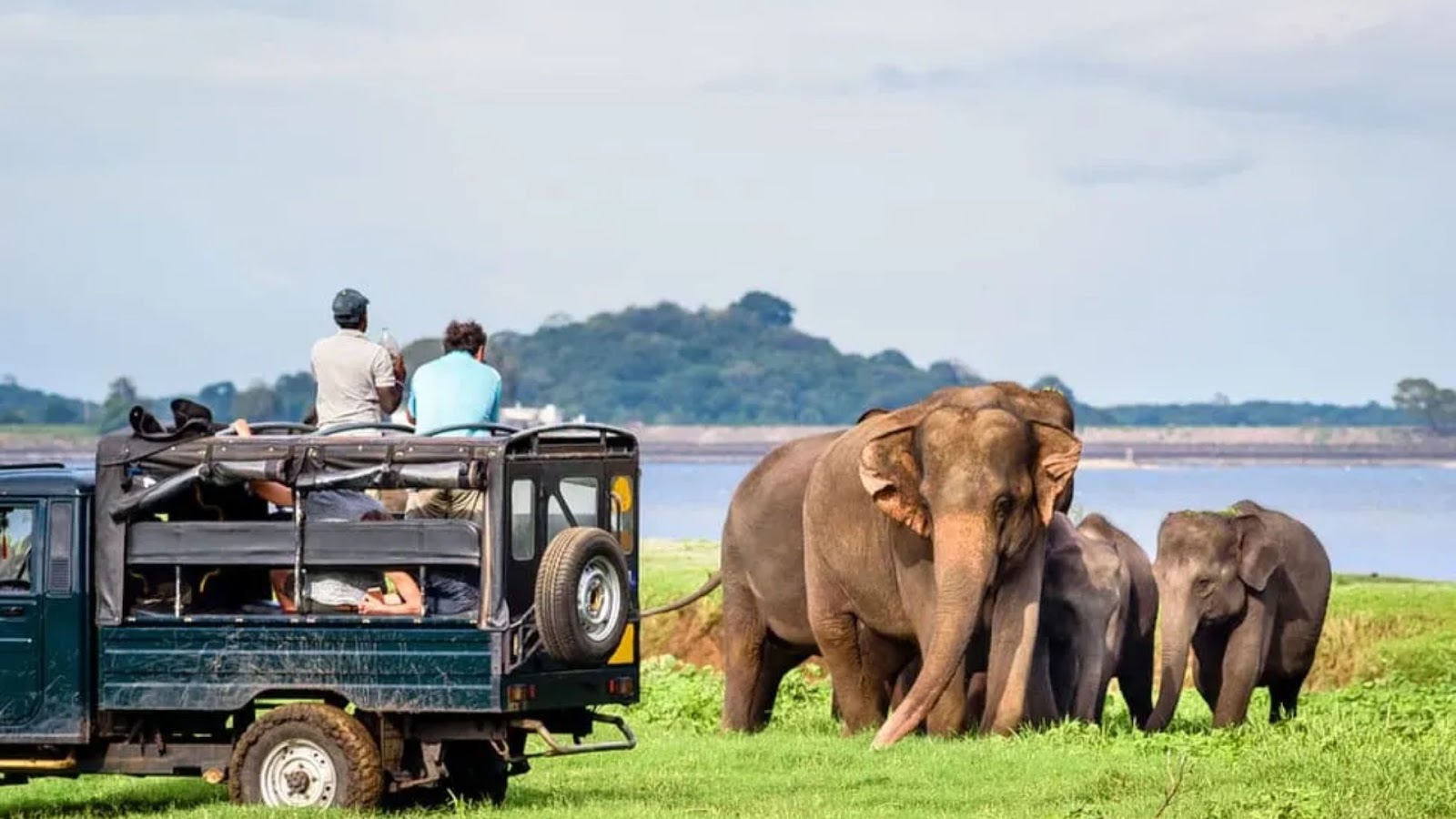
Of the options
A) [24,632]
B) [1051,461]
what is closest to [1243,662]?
[1051,461]

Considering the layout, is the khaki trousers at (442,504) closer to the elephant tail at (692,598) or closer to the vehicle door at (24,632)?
the vehicle door at (24,632)

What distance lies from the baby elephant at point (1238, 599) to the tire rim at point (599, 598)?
9854mm

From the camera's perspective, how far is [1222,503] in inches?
6644

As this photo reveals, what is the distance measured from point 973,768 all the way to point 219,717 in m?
4.71

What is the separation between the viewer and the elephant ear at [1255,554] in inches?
1068

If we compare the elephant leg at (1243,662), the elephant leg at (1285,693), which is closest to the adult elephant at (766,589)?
the elephant leg at (1243,662)

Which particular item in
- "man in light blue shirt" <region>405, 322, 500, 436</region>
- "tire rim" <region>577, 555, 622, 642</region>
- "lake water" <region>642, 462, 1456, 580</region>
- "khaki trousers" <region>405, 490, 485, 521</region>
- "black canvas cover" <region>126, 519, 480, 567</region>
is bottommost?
"lake water" <region>642, 462, 1456, 580</region>

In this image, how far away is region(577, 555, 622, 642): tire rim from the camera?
1688 centimetres

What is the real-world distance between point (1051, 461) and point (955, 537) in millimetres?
986

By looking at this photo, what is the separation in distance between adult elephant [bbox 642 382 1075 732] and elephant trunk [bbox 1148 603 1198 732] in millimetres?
2786

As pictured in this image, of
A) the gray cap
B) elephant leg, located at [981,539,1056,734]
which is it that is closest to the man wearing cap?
the gray cap

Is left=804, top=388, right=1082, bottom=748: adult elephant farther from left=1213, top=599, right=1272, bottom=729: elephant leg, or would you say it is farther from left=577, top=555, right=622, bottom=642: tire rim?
left=1213, top=599, right=1272, bottom=729: elephant leg

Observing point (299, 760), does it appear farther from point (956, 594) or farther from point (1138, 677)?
point (1138, 677)

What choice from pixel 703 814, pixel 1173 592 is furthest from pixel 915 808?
pixel 1173 592
